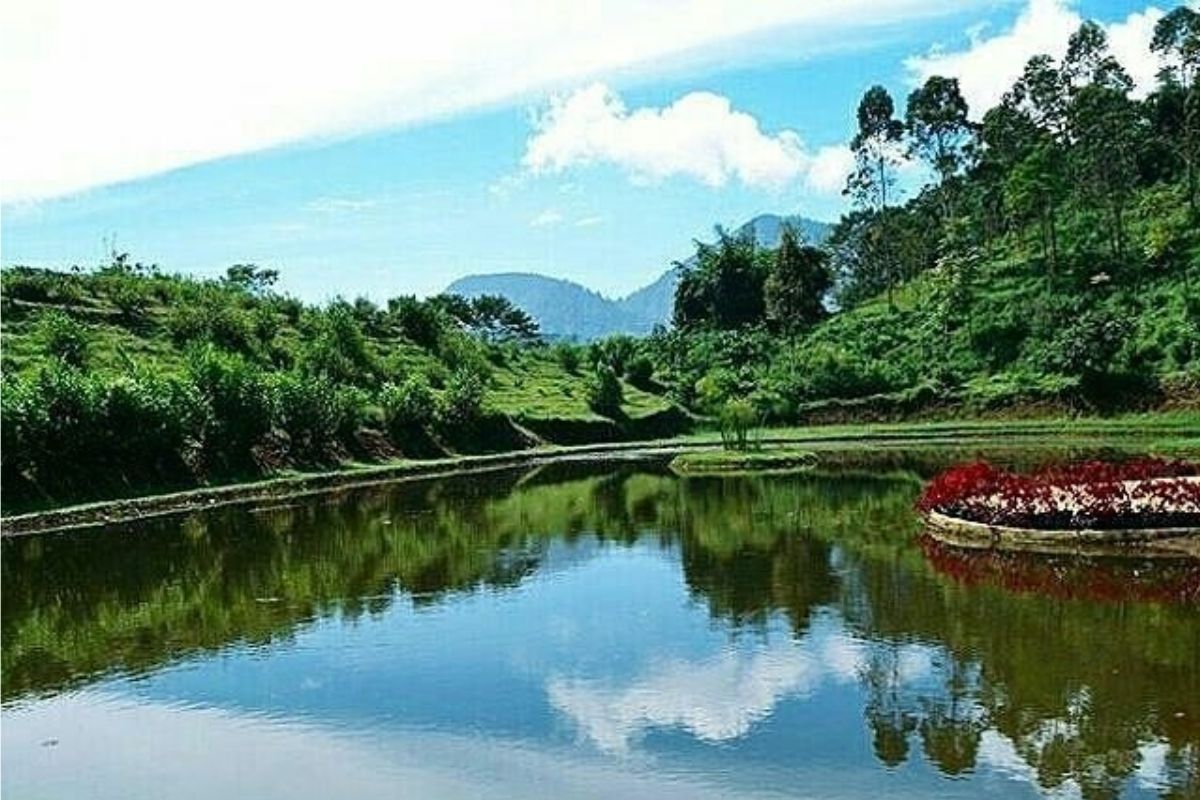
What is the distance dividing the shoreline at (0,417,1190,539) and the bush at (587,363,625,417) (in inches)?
100.0

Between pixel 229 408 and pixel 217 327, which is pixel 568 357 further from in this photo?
pixel 229 408

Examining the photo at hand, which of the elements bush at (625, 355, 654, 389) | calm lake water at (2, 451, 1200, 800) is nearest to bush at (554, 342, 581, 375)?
bush at (625, 355, 654, 389)

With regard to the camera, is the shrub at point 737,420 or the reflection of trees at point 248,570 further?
the shrub at point 737,420

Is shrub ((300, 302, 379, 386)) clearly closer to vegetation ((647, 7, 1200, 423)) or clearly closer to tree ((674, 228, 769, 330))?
vegetation ((647, 7, 1200, 423))

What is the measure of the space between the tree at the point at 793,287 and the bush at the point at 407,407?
27927mm

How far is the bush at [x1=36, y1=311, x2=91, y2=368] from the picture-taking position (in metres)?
42.0

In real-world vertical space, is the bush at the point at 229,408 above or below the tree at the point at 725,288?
below

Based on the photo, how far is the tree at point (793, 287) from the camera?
231 feet

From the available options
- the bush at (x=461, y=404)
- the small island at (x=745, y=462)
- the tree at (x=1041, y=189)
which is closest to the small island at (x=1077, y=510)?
the small island at (x=745, y=462)

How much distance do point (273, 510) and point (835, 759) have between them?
2353 cm

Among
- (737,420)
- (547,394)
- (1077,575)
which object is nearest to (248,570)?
(1077,575)

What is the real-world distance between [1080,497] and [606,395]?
36.8 meters

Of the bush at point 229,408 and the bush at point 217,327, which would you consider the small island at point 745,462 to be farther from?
the bush at point 217,327

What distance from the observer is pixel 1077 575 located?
18.3m
